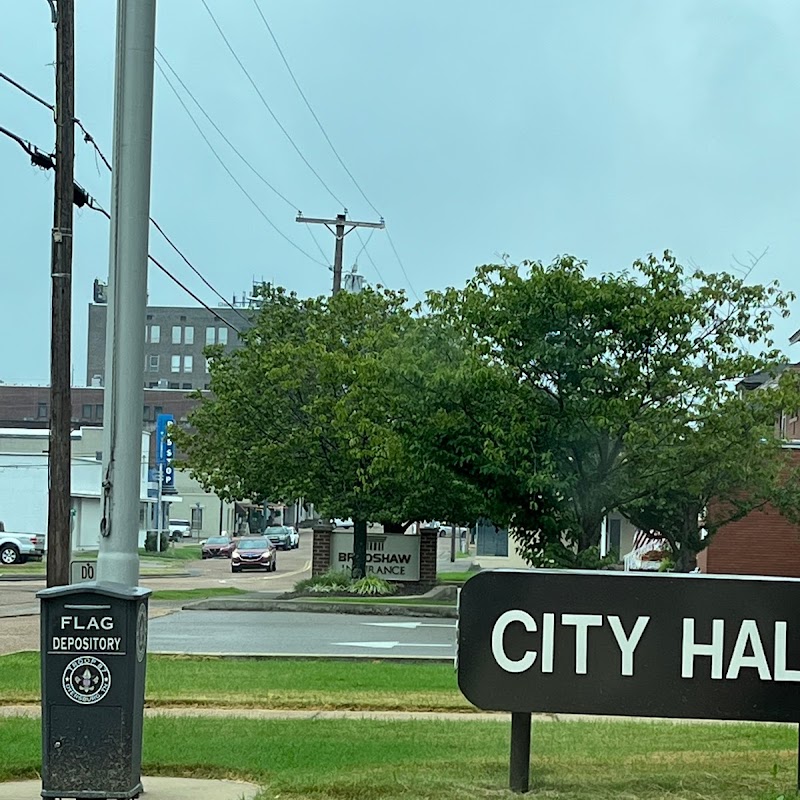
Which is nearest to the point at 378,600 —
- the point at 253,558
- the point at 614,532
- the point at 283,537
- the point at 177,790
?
the point at 177,790

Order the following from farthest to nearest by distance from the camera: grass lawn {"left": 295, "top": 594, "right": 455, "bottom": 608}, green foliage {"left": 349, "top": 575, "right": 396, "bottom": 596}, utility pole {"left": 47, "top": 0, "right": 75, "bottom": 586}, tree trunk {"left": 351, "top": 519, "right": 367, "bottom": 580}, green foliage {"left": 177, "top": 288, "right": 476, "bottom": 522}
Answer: tree trunk {"left": 351, "top": 519, "right": 367, "bottom": 580}, green foliage {"left": 349, "top": 575, "right": 396, "bottom": 596}, green foliage {"left": 177, "top": 288, "right": 476, "bottom": 522}, grass lawn {"left": 295, "top": 594, "right": 455, "bottom": 608}, utility pole {"left": 47, "top": 0, "right": 75, "bottom": 586}

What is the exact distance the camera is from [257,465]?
32.9 metres

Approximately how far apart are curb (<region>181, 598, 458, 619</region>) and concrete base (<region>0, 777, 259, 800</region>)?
18.5m

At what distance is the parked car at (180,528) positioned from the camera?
90.0 metres

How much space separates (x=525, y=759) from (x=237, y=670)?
7.95 metres

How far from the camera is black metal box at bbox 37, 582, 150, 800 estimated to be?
700cm

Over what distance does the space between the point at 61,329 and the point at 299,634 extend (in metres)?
5.85

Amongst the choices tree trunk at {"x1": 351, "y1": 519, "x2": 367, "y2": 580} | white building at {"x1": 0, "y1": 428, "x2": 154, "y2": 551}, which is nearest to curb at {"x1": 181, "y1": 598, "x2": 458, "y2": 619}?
tree trunk at {"x1": 351, "y1": 519, "x2": 367, "y2": 580}

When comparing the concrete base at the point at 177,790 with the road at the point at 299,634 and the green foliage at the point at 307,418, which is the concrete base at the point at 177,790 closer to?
the road at the point at 299,634

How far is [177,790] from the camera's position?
7.70m

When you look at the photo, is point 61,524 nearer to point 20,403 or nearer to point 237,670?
point 237,670

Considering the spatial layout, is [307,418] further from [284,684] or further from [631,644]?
[631,644]

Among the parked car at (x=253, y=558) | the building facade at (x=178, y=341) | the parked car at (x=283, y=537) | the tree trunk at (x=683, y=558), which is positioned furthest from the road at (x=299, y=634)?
the building facade at (x=178, y=341)

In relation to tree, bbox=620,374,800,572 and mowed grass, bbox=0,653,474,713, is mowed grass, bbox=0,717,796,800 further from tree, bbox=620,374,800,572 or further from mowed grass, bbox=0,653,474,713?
tree, bbox=620,374,800,572
